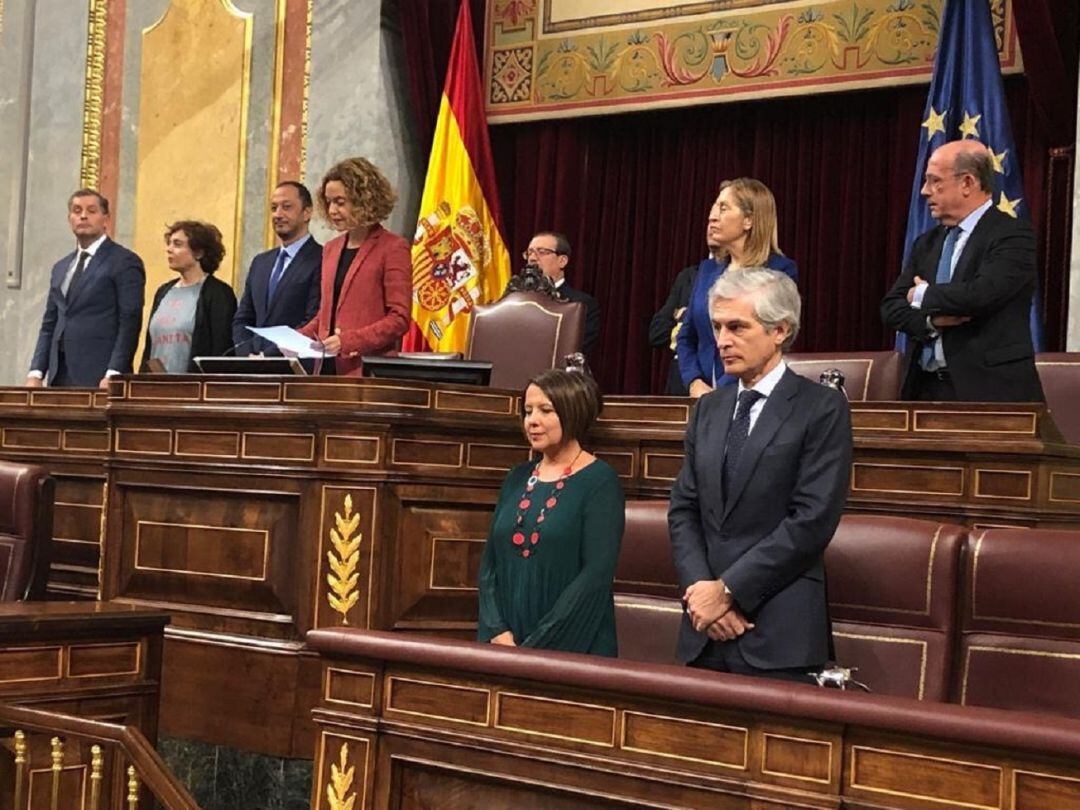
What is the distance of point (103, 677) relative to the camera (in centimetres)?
342

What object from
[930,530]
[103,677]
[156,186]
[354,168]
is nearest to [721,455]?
[930,530]

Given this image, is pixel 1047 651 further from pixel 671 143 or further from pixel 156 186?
pixel 156 186

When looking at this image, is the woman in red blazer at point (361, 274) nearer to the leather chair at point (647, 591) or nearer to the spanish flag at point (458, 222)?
the leather chair at point (647, 591)

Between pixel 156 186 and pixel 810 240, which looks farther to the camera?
pixel 156 186

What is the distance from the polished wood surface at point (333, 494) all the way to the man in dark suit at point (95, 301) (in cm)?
178

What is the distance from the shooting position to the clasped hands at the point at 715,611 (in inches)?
114

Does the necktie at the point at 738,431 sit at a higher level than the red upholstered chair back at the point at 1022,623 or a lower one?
higher

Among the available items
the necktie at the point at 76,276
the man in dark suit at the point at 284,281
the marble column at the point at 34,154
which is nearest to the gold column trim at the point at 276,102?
the marble column at the point at 34,154

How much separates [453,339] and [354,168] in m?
2.70

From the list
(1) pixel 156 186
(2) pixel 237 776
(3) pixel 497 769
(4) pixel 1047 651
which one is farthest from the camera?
(1) pixel 156 186

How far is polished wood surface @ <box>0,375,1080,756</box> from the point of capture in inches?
161

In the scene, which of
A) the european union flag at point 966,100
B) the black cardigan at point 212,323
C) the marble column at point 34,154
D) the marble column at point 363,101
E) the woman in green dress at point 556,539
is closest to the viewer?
the woman in green dress at point 556,539

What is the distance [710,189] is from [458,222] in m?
1.15

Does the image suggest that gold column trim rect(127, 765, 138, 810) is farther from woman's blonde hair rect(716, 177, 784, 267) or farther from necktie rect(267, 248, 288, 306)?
necktie rect(267, 248, 288, 306)
